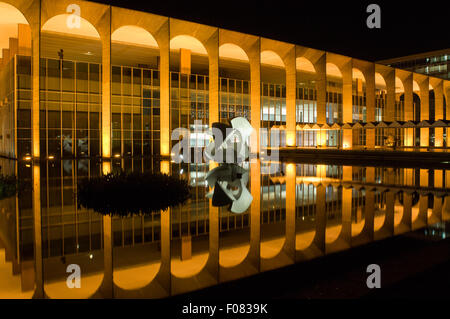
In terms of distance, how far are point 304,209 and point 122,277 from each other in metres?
4.96

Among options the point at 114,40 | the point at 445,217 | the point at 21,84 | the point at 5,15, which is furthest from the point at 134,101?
the point at 445,217

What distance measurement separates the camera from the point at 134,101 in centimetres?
2930

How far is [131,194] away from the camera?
8484 millimetres

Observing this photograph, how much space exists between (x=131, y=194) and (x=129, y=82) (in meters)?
22.3

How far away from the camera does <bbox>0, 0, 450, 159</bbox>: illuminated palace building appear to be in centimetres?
2431

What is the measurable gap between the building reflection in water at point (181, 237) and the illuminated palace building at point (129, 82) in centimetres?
1678

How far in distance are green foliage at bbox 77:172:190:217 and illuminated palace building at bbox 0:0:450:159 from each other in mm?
16513

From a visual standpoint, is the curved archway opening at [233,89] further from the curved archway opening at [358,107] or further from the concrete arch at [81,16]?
the curved archway opening at [358,107]

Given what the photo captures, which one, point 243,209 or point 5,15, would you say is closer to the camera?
point 243,209

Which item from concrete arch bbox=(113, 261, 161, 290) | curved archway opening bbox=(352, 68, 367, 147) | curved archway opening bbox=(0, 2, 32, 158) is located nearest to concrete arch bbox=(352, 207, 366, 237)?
concrete arch bbox=(113, 261, 161, 290)

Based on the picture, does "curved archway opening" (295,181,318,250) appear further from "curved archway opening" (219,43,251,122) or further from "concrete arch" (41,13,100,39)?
"curved archway opening" (219,43,251,122)

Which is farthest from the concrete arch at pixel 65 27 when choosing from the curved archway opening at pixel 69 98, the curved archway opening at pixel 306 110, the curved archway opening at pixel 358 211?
the curved archway opening at pixel 306 110
